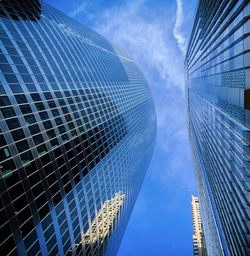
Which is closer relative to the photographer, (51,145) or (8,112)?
(8,112)

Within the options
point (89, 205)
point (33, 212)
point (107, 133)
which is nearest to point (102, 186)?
point (89, 205)

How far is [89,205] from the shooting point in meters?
55.2

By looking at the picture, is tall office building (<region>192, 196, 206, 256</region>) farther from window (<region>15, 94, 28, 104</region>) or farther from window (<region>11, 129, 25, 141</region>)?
window (<region>11, 129, 25, 141</region>)

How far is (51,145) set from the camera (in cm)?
4122

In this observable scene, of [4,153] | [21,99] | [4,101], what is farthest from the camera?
[21,99]

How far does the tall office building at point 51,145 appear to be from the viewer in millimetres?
31906

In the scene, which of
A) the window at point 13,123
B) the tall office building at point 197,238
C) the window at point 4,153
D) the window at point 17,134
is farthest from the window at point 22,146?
the tall office building at point 197,238

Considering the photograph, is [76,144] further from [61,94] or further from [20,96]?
[20,96]

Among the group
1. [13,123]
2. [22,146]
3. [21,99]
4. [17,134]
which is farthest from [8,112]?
[21,99]

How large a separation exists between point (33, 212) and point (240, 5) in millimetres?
28891

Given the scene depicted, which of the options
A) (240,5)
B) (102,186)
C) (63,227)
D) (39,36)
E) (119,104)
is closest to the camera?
(240,5)

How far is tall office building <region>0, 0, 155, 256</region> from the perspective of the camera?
31.9 meters

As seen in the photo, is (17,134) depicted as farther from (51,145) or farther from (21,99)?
(51,145)

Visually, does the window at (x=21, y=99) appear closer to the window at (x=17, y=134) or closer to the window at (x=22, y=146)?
the window at (x=17, y=134)
